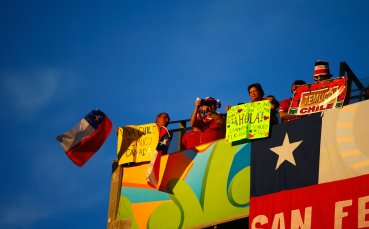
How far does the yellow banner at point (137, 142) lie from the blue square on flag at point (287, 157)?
3.50 m

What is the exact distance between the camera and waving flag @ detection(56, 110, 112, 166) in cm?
2372

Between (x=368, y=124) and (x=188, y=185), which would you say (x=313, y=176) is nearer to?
(x=368, y=124)

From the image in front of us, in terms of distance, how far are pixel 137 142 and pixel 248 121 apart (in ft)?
13.1

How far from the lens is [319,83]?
1911cm

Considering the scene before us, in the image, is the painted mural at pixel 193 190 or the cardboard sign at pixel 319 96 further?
the painted mural at pixel 193 190

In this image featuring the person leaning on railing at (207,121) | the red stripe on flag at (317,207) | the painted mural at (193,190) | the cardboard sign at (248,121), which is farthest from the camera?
the person leaning on railing at (207,121)

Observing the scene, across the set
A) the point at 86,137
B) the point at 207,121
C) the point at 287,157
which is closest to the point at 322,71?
the point at 287,157

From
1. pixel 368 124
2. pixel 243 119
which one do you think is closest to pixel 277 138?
pixel 243 119

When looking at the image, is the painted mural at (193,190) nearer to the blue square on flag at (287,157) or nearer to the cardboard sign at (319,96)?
the blue square on flag at (287,157)

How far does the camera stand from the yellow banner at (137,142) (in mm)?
22719

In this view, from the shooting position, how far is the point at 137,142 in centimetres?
2308

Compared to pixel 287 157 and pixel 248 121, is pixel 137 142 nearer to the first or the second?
pixel 248 121

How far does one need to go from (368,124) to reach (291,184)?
7.22 feet

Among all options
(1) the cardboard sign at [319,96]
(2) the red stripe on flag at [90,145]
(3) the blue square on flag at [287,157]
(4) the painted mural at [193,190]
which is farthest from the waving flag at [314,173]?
(2) the red stripe on flag at [90,145]
